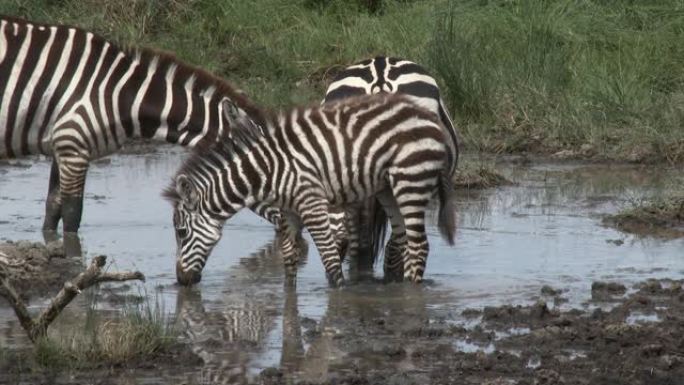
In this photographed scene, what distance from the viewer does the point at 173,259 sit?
1101 centimetres

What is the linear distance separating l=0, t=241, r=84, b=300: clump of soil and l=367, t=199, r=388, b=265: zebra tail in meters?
1.93

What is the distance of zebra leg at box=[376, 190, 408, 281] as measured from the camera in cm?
1042

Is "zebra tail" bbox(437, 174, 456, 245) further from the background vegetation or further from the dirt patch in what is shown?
the background vegetation

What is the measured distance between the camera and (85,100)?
11461 millimetres

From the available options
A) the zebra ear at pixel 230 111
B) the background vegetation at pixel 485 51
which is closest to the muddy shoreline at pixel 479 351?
the zebra ear at pixel 230 111

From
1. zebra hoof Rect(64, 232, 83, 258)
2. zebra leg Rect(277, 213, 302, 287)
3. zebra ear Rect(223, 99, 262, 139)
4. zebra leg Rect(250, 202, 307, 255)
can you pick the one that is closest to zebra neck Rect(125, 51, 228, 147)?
zebra ear Rect(223, 99, 262, 139)

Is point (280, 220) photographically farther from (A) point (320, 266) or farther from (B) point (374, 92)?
(B) point (374, 92)

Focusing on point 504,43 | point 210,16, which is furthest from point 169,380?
point 210,16

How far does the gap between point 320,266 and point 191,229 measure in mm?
1081

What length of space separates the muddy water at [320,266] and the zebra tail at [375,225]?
0.26m

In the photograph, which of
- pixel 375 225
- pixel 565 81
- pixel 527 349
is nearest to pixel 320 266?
pixel 375 225

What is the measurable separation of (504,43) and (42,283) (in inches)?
292

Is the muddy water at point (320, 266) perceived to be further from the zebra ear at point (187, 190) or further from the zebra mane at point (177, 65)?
the zebra mane at point (177, 65)

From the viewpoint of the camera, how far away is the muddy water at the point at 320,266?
336 inches
